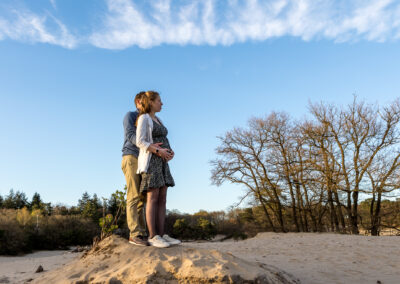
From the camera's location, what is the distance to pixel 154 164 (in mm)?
3832

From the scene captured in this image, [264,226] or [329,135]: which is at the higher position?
[329,135]

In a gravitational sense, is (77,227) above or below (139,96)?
below

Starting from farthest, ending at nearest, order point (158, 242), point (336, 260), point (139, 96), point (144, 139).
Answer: point (336, 260) < point (139, 96) < point (158, 242) < point (144, 139)

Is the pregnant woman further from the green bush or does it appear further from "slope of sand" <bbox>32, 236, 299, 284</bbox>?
the green bush

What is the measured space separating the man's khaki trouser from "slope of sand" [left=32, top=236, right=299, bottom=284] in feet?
1.03

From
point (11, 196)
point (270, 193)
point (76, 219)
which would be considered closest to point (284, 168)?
point (270, 193)

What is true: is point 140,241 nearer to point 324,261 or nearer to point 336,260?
point 324,261

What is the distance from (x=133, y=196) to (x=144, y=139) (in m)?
0.71

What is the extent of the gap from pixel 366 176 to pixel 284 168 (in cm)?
356

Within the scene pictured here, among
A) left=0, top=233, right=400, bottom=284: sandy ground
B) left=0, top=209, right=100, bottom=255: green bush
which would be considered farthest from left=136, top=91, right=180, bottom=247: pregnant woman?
left=0, top=209, right=100, bottom=255: green bush

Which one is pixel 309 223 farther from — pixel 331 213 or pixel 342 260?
pixel 342 260

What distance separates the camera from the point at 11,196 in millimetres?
41188

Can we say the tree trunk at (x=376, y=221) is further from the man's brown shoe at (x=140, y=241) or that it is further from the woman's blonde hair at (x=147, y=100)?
the woman's blonde hair at (x=147, y=100)

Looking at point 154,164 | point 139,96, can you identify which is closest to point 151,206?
point 154,164
